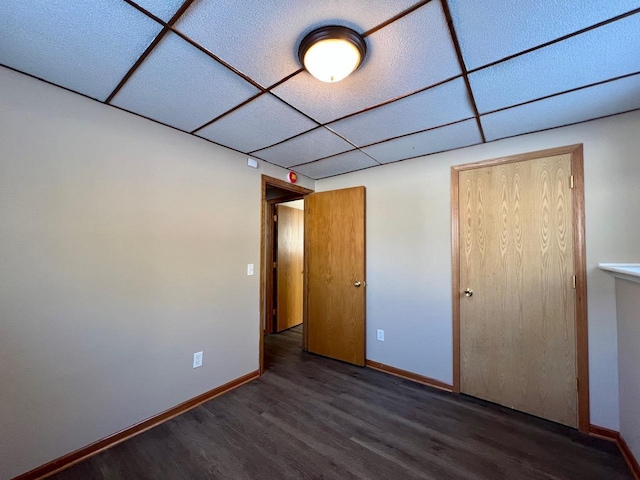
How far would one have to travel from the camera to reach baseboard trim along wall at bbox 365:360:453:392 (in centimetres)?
245

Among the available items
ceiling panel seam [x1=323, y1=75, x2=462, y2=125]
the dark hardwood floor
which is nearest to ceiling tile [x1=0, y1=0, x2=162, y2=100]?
ceiling panel seam [x1=323, y1=75, x2=462, y2=125]

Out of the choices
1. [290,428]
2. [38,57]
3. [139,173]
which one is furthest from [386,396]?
[38,57]

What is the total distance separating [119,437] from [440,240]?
9.98ft

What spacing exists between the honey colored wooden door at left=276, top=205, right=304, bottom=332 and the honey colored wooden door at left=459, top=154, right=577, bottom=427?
8.98 ft

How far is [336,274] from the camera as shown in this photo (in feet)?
10.3

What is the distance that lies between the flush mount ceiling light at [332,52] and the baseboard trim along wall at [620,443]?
2.79m

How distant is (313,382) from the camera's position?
257 centimetres

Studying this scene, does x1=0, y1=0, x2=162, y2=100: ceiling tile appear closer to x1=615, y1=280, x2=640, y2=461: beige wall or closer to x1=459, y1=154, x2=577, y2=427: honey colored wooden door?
x1=459, y1=154, x2=577, y2=427: honey colored wooden door

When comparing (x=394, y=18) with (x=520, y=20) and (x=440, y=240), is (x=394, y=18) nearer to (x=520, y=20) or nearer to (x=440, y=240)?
(x=520, y=20)

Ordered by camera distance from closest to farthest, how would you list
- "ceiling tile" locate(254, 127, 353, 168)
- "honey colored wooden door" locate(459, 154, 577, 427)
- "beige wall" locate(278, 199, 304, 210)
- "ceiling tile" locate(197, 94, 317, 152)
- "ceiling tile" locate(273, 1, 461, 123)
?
1. "ceiling tile" locate(273, 1, 461, 123)
2. "ceiling tile" locate(197, 94, 317, 152)
3. "honey colored wooden door" locate(459, 154, 577, 427)
4. "ceiling tile" locate(254, 127, 353, 168)
5. "beige wall" locate(278, 199, 304, 210)

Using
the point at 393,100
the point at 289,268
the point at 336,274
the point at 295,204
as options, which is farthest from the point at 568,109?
the point at 289,268

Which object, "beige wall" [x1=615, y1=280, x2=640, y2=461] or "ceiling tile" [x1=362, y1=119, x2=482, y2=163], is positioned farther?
"ceiling tile" [x1=362, y1=119, x2=482, y2=163]

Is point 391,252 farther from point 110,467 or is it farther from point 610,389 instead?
point 110,467

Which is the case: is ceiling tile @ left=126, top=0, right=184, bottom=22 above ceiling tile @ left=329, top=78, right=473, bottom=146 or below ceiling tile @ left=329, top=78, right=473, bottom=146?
above
